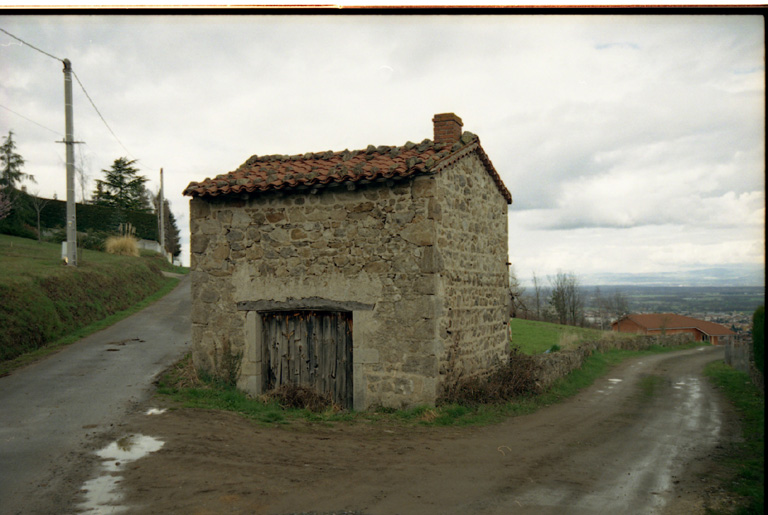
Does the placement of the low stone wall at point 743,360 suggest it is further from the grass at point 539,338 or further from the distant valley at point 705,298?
the grass at point 539,338

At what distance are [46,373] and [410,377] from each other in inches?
269

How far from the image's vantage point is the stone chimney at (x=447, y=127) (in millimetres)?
9742

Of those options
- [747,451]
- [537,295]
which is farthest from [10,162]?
[537,295]

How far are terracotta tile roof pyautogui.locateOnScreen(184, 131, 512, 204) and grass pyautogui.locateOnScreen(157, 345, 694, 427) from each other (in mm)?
3504

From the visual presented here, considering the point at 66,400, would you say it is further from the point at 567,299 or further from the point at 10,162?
the point at 567,299

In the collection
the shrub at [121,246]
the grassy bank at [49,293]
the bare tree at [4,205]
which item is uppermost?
the bare tree at [4,205]

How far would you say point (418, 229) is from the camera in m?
8.46

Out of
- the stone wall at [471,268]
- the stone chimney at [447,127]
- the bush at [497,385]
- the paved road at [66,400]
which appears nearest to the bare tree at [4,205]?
the paved road at [66,400]

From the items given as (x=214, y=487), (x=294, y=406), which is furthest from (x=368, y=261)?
(x=214, y=487)

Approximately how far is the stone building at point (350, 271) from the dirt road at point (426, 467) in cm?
136

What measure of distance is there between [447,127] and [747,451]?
6.94 metres

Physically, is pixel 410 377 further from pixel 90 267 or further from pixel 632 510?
pixel 90 267

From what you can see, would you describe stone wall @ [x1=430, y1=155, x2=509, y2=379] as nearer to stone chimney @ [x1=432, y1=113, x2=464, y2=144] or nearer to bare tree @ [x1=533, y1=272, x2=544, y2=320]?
stone chimney @ [x1=432, y1=113, x2=464, y2=144]

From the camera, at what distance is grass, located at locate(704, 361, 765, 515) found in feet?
15.8
